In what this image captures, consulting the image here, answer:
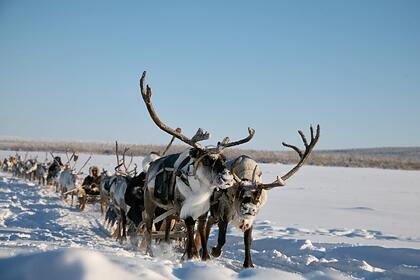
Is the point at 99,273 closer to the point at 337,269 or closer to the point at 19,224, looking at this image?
the point at 337,269

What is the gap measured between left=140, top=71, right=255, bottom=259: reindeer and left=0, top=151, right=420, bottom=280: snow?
2.71ft

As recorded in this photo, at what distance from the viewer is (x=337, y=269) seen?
8.82 metres

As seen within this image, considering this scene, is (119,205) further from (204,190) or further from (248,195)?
(248,195)

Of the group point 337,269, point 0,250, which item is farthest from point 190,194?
point 0,250

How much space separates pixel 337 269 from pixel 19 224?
8855 millimetres

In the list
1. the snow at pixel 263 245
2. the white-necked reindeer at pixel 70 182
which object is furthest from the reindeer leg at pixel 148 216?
the white-necked reindeer at pixel 70 182

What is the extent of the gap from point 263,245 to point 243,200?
167 inches

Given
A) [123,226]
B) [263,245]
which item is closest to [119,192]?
[123,226]

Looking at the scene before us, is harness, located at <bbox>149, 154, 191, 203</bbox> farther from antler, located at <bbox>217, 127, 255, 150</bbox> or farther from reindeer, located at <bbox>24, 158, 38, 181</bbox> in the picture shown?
reindeer, located at <bbox>24, 158, 38, 181</bbox>

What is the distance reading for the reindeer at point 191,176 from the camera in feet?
24.7

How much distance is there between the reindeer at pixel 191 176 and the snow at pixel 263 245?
0.83 m

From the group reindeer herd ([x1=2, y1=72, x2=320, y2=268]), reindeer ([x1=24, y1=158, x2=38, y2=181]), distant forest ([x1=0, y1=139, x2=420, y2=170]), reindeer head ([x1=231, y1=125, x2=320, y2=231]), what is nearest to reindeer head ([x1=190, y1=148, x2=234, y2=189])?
reindeer herd ([x1=2, y1=72, x2=320, y2=268])

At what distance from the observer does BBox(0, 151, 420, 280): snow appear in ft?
13.0

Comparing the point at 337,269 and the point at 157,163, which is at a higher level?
the point at 157,163
